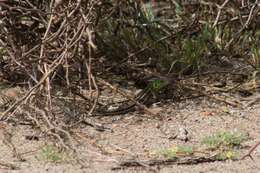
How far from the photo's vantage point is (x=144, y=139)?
14.9ft

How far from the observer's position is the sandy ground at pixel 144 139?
403 cm

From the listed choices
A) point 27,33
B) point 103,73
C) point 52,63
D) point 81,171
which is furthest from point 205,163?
point 27,33

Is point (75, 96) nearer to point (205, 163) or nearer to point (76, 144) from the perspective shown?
point (76, 144)

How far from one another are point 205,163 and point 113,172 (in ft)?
1.69

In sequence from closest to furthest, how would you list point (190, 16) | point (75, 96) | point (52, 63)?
point (52, 63) → point (75, 96) → point (190, 16)

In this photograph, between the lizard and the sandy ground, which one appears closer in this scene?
the sandy ground

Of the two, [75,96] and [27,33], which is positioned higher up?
[27,33]

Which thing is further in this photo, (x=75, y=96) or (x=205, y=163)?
(x=75, y=96)

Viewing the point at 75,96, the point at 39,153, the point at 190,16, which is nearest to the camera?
the point at 39,153

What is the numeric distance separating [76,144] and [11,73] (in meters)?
1.19

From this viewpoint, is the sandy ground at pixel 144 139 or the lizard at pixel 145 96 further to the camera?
the lizard at pixel 145 96

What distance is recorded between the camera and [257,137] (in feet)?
14.8

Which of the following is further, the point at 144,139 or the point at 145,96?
the point at 145,96

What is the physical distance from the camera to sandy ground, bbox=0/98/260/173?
13.2 feet
